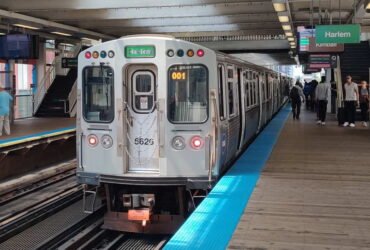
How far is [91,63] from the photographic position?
7484mm

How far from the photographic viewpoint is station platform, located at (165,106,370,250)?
4.82m

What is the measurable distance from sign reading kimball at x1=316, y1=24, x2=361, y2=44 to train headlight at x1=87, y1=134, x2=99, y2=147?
8.91 m

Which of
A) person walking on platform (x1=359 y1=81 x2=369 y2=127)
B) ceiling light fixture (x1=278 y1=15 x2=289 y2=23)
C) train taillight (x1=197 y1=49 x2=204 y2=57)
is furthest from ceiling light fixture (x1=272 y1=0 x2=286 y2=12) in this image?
train taillight (x1=197 y1=49 x2=204 y2=57)

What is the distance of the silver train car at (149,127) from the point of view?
7.13 meters

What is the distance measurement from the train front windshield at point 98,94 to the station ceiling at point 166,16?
271 inches

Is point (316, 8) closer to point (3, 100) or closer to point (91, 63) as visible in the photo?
point (3, 100)

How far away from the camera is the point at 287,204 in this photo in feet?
20.4

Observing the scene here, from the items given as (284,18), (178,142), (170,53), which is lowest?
(178,142)

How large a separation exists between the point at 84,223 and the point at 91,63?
2902 mm

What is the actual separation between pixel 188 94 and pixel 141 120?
75 centimetres

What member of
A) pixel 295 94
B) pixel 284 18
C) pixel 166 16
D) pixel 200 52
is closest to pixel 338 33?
pixel 284 18

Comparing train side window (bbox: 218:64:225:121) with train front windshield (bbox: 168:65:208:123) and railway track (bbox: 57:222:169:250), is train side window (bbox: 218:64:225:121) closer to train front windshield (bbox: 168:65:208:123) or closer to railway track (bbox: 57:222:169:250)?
train front windshield (bbox: 168:65:208:123)

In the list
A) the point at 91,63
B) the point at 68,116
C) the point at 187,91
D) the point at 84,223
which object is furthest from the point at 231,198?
the point at 68,116

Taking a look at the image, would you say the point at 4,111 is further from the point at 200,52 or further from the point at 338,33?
the point at 338,33
